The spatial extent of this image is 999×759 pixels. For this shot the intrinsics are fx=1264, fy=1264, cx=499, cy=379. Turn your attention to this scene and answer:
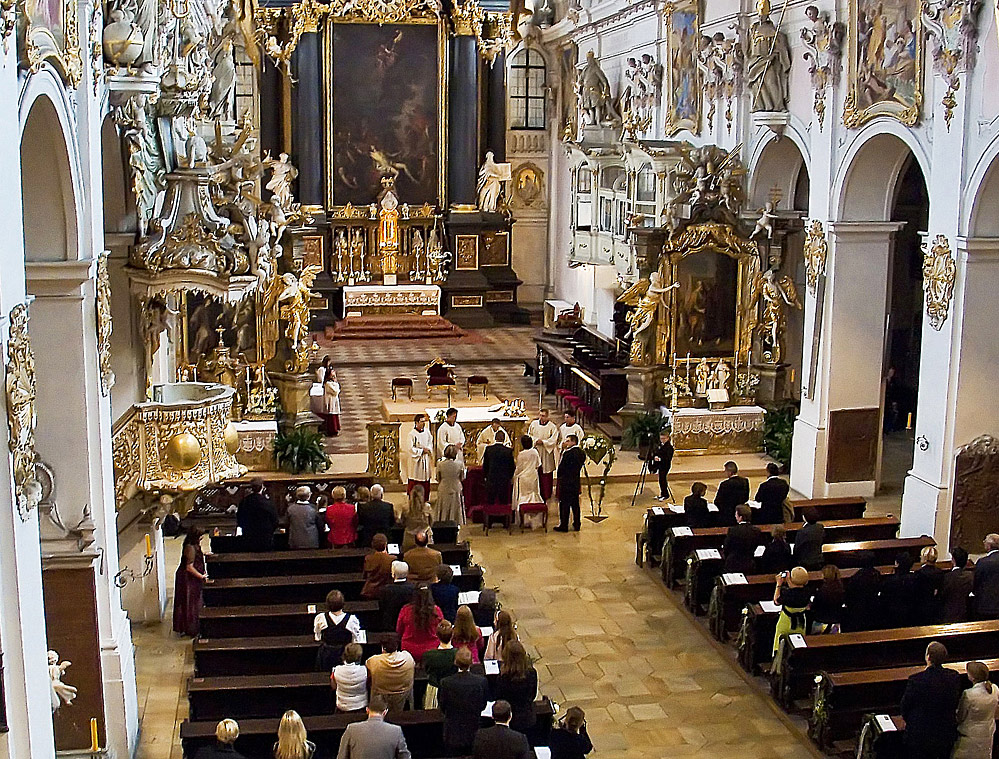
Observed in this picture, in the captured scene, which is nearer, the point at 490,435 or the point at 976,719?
the point at 976,719

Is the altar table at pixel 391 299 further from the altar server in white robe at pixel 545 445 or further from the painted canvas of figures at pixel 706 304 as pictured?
the altar server in white robe at pixel 545 445

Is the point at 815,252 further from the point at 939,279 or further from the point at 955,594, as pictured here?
the point at 955,594

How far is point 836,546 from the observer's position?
14.1 meters

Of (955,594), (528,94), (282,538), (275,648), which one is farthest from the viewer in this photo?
(528,94)

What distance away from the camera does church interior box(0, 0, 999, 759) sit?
31.6 ft

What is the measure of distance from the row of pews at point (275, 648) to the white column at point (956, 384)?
19.3ft

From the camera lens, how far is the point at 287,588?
12656 millimetres

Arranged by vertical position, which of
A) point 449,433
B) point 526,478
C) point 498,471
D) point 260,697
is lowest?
point 260,697

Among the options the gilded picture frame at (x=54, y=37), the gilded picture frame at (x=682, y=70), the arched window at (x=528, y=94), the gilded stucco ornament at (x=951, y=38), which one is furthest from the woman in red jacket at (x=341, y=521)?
the arched window at (x=528, y=94)

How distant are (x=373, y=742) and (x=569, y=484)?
8874mm

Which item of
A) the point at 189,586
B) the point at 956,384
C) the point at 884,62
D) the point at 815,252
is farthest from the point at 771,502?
the point at 189,586

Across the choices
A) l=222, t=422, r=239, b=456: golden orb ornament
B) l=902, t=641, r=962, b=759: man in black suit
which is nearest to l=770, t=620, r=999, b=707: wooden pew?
l=902, t=641, r=962, b=759: man in black suit

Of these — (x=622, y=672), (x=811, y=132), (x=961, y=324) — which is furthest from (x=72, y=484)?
(x=811, y=132)

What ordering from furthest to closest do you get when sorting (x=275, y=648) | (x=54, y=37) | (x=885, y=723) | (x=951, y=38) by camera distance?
1. (x=951, y=38)
2. (x=275, y=648)
3. (x=885, y=723)
4. (x=54, y=37)
